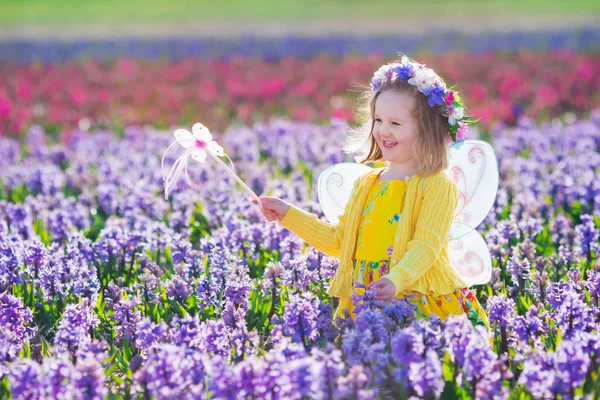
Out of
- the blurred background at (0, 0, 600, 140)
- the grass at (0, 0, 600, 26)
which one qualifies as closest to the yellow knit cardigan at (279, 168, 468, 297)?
the blurred background at (0, 0, 600, 140)

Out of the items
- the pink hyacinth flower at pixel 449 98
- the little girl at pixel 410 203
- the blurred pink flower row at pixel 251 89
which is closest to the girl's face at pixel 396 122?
the little girl at pixel 410 203

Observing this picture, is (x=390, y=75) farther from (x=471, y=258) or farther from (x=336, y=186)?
(x=471, y=258)

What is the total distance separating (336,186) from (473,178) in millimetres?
789

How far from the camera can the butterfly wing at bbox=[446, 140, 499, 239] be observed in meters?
4.70

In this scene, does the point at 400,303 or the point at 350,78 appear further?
the point at 350,78

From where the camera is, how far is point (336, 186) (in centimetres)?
497

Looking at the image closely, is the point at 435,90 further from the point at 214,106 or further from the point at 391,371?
the point at 214,106

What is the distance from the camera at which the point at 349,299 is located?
4.40 meters

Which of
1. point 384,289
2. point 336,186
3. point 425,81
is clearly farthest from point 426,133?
point 384,289

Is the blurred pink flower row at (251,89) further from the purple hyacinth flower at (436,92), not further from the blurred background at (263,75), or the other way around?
the purple hyacinth flower at (436,92)

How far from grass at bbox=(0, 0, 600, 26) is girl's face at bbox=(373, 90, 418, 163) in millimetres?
35313

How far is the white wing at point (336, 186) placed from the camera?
16.2ft

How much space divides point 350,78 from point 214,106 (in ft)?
10.8

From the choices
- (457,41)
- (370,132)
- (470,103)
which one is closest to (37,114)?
(470,103)
